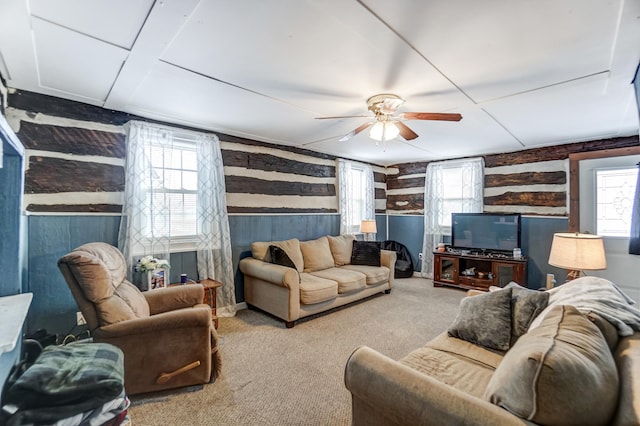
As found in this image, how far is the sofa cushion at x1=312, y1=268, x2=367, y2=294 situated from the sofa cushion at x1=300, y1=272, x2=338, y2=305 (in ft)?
0.43

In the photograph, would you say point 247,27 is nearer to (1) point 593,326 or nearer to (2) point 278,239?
(1) point 593,326

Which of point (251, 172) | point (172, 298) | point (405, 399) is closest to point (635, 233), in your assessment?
point (405, 399)

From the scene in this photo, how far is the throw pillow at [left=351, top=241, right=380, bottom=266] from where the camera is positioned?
15.6 feet

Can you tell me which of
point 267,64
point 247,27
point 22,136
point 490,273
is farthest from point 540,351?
point 490,273

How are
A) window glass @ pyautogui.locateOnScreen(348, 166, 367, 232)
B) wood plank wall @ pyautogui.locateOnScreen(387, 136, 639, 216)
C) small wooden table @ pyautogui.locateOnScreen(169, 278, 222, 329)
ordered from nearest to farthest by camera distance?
1. small wooden table @ pyautogui.locateOnScreen(169, 278, 222, 329)
2. wood plank wall @ pyautogui.locateOnScreen(387, 136, 639, 216)
3. window glass @ pyautogui.locateOnScreen(348, 166, 367, 232)

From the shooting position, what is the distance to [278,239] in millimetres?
4547

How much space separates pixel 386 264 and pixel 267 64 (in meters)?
3.54

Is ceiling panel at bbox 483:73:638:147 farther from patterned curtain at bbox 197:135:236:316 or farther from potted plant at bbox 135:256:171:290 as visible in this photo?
potted plant at bbox 135:256:171:290

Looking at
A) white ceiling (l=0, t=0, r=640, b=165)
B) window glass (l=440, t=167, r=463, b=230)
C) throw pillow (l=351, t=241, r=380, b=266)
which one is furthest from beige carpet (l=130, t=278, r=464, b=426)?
white ceiling (l=0, t=0, r=640, b=165)

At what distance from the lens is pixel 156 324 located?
6.81 feet

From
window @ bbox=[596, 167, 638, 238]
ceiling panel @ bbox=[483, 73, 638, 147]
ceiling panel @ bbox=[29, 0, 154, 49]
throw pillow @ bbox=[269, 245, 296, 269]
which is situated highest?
ceiling panel @ bbox=[29, 0, 154, 49]

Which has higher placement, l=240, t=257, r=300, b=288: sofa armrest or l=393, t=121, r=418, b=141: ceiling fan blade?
l=393, t=121, r=418, b=141: ceiling fan blade

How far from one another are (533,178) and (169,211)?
17.7 feet

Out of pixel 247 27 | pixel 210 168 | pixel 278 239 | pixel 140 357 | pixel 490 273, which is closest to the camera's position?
pixel 247 27
